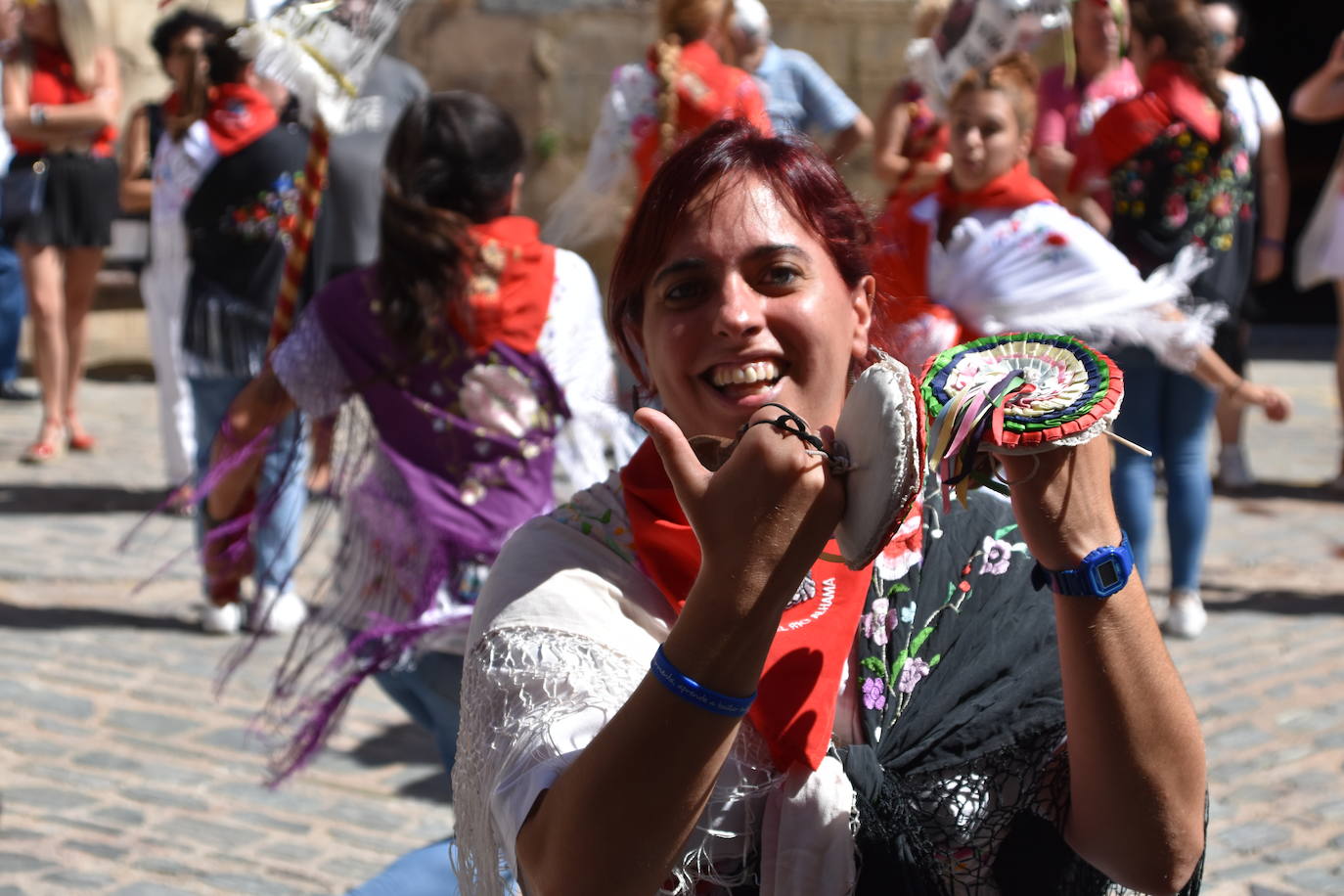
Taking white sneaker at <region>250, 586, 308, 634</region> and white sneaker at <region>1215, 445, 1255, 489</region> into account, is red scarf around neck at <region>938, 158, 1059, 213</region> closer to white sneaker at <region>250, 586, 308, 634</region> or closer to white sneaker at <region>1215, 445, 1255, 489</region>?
white sneaker at <region>250, 586, 308, 634</region>

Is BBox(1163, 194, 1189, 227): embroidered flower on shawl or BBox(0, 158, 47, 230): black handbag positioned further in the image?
BBox(0, 158, 47, 230): black handbag

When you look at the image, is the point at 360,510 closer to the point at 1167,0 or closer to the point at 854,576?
the point at 854,576

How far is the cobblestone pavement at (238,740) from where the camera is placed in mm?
3691

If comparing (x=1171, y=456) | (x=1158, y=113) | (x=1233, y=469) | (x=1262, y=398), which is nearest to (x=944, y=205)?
(x=1262, y=398)

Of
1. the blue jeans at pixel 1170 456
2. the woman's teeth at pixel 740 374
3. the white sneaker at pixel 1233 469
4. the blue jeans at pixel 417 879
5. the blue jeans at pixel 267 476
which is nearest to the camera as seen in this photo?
the woman's teeth at pixel 740 374

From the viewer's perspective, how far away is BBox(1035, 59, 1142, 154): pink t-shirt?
6066 mm

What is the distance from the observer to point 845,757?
185cm

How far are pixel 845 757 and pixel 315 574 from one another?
4604 mm

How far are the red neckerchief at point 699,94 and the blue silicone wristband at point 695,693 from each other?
14.4ft

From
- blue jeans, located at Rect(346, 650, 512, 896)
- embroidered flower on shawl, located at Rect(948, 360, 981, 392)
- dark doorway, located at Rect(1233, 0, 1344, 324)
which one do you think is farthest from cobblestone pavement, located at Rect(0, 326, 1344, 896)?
dark doorway, located at Rect(1233, 0, 1344, 324)

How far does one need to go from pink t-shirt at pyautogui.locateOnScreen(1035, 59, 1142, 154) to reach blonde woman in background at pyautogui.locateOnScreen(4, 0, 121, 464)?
449 cm

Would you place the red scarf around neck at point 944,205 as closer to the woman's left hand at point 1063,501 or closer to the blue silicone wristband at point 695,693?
the woman's left hand at point 1063,501

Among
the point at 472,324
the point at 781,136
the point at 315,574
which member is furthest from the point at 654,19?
the point at 781,136

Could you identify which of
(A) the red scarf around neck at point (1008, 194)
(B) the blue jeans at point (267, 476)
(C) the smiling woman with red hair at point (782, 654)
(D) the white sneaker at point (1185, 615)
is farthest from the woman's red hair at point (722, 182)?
(D) the white sneaker at point (1185, 615)
